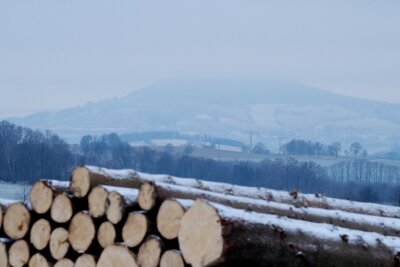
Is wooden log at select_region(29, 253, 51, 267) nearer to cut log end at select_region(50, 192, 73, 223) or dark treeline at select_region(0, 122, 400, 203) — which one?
cut log end at select_region(50, 192, 73, 223)

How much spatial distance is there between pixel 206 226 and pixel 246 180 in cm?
11664

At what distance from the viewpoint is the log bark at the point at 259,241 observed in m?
6.23

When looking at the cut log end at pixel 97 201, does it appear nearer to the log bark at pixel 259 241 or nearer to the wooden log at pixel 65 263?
the wooden log at pixel 65 263

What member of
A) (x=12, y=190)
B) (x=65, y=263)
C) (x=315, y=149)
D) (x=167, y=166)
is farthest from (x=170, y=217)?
(x=315, y=149)

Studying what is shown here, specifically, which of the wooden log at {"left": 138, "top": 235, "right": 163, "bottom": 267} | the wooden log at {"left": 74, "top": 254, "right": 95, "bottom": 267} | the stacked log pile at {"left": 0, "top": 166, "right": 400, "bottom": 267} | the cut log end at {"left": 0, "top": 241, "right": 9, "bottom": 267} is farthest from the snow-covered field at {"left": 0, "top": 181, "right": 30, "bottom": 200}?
the wooden log at {"left": 138, "top": 235, "right": 163, "bottom": 267}

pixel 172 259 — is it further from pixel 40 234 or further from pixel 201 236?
pixel 40 234

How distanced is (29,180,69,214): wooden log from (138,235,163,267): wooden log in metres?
1.37

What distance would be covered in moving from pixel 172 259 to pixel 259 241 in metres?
0.72

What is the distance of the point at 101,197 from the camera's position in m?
7.33

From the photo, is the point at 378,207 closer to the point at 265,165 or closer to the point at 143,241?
the point at 143,241

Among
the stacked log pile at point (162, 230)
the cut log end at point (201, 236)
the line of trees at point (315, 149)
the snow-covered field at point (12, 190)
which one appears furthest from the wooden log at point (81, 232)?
the line of trees at point (315, 149)

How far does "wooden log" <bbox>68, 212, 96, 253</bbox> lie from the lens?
736 cm

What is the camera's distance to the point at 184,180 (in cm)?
912

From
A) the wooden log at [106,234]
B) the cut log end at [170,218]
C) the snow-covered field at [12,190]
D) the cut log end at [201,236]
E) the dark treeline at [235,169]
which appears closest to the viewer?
the cut log end at [201,236]
